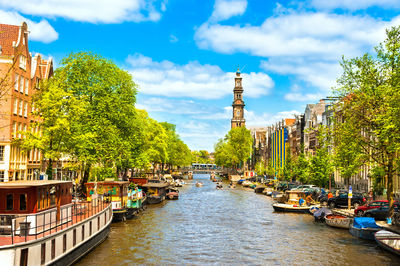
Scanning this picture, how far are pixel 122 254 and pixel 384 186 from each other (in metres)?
44.9

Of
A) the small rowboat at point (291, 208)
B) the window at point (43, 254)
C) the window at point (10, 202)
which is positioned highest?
the window at point (10, 202)

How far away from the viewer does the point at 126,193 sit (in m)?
49.9

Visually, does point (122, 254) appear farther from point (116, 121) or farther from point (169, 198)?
point (169, 198)

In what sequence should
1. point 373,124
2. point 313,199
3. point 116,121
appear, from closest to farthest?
point 373,124 → point 116,121 → point 313,199

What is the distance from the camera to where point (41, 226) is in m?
23.5

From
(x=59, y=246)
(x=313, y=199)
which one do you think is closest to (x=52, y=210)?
(x=59, y=246)

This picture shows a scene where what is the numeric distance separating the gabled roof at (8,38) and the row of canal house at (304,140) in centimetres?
4419

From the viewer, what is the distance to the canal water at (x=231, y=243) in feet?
97.9

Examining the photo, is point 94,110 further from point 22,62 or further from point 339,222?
point 339,222

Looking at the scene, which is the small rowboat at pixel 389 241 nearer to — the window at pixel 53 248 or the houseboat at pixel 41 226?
the houseboat at pixel 41 226

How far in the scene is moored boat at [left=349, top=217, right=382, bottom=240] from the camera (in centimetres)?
3550

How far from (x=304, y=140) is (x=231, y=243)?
81.1 m

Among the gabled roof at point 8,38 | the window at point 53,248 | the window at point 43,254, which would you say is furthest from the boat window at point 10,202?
the gabled roof at point 8,38

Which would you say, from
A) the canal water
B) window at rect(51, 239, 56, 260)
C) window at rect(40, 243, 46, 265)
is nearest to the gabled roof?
the canal water
